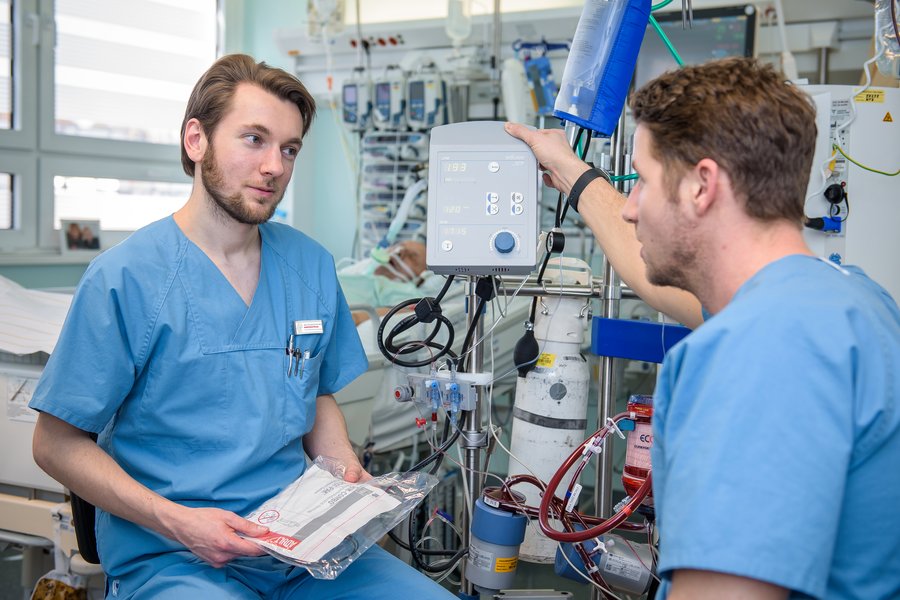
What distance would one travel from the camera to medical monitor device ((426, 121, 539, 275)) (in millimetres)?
1668

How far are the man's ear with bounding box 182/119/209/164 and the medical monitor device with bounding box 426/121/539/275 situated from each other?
1.57 ft

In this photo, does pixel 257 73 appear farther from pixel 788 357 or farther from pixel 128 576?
pixel 788 357

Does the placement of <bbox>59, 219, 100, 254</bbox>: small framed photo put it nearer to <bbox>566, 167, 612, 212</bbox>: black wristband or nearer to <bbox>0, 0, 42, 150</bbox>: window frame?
<bbox>0, 0, 42, 150</bbox>: window frame

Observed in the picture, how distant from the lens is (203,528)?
130 centimetres

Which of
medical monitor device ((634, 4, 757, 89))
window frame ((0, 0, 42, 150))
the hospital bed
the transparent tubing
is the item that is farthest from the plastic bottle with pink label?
window frame ((0, 0, 42, 150))

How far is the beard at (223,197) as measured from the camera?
1.57 meters

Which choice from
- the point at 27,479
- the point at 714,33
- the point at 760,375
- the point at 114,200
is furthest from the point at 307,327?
the point at 114,200

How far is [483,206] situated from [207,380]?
26.2 inches

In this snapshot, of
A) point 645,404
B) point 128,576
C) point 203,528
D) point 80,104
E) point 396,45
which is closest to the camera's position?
point 203,528

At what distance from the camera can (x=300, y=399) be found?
1.56m

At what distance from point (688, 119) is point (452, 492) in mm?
2055

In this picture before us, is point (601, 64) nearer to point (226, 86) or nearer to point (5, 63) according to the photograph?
point (226, 86)

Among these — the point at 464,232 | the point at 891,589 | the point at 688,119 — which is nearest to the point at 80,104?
the point at 464,232

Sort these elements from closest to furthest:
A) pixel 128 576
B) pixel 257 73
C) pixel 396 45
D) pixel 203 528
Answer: pixel 203 528, pixel 128 576, pixel 257 73, pixel 396 45
